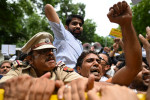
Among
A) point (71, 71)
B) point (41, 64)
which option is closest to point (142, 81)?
point (71, 71)

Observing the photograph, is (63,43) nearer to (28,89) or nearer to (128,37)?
(128,37)

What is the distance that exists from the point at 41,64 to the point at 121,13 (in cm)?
90

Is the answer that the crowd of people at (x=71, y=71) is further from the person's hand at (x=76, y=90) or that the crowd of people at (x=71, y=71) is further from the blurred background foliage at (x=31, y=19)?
the blurred background foliage at (x=31, y=19)

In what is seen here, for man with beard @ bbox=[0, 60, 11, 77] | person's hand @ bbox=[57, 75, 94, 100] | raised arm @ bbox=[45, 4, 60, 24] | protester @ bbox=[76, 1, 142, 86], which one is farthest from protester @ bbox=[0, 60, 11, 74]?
person's hand @ bbox=[57, 75, 94, 100]

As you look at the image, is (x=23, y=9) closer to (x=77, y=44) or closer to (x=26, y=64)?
(x=77, y=44)

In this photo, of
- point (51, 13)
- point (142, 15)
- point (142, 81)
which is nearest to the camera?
point (142, 81)

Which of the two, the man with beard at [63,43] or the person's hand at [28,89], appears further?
the man with beard at [63,43]

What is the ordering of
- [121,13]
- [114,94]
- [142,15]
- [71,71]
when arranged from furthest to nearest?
[142,15]
[71,71]
[121,13]
[114,94]

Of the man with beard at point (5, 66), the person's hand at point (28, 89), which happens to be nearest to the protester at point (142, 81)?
the person's hand at point (28, 89)

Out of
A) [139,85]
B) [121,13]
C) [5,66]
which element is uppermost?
[121,13]

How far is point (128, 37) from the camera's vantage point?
1.31m

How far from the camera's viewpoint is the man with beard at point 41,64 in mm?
1672

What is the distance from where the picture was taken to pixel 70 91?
2.85ft

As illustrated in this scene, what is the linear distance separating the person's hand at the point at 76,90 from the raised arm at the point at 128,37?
0.56 metres
